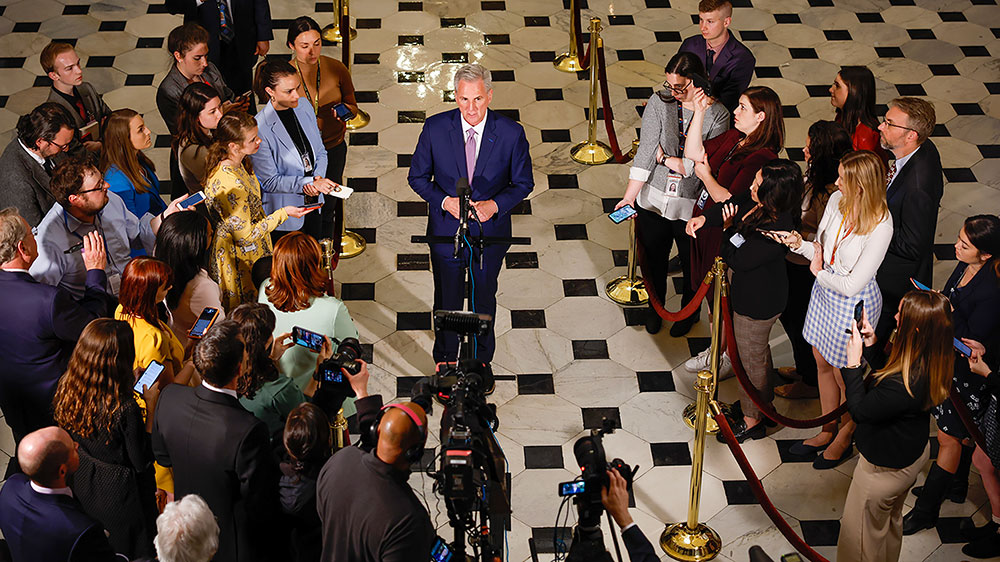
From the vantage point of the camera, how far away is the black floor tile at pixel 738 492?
18.5ft

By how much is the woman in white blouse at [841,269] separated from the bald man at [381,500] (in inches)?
98.9

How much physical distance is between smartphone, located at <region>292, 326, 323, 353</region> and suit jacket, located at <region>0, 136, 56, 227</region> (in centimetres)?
227

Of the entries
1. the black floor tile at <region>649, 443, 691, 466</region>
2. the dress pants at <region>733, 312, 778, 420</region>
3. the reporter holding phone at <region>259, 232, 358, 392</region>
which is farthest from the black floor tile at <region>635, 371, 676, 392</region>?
the reporter holding phone at <region>259, 232, 358, 392</region>

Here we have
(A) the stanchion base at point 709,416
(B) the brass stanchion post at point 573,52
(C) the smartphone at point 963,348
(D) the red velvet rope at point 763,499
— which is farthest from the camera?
(B) the brass stanchion post at point 573,52

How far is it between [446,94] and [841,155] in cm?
400

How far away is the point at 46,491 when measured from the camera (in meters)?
3.91

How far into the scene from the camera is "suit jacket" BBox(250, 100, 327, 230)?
234 inches

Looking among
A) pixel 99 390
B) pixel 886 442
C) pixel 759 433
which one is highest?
pixel 99 390

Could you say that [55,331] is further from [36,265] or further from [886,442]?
[886,442]

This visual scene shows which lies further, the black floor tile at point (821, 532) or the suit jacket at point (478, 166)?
the suit jacket at point (478, 166)

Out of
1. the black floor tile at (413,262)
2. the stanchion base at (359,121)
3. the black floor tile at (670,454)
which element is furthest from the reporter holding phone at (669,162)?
the stanchion base at (359,121)

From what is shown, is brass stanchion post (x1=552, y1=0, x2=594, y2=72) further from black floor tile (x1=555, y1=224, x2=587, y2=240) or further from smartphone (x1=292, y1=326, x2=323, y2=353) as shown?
smartphone (x1=292, y1=326, x2=323, y2=353)

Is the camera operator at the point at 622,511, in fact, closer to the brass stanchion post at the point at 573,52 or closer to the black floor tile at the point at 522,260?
the black floor tile at the point at 522,260

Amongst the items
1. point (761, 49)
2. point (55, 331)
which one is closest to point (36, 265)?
point (55, 331)
